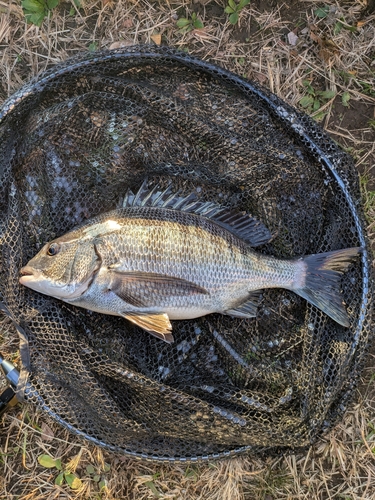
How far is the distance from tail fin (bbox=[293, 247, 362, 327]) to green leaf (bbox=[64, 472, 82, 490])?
208 cm

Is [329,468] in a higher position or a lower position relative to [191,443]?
lower

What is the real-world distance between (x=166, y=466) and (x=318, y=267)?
1789mm

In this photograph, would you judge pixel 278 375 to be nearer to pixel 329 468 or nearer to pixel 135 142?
pixel 329 468

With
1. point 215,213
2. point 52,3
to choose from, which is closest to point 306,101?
point 215,213

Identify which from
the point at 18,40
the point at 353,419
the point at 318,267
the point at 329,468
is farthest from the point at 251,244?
the point at 18,40

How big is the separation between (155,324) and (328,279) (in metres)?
1.17

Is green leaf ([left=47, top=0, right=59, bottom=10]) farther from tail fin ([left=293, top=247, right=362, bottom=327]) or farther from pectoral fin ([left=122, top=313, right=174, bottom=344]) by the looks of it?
tail fin ([left=293, top=247, right=362, bottom=327])

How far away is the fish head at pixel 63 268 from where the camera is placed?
8.98 ft

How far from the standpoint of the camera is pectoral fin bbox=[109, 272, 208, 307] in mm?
2777

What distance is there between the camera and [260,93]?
299cm

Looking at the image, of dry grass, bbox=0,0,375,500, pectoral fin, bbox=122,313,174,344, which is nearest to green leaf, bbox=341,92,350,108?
dry grass, bbox=0,0,375,500

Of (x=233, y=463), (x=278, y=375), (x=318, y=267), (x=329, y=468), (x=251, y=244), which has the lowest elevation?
(x=329, y=468)

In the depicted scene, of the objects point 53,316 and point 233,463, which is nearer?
point 53,316

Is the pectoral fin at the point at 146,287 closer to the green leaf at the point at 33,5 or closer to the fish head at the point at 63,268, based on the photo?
the fish head at the point at 63,268
